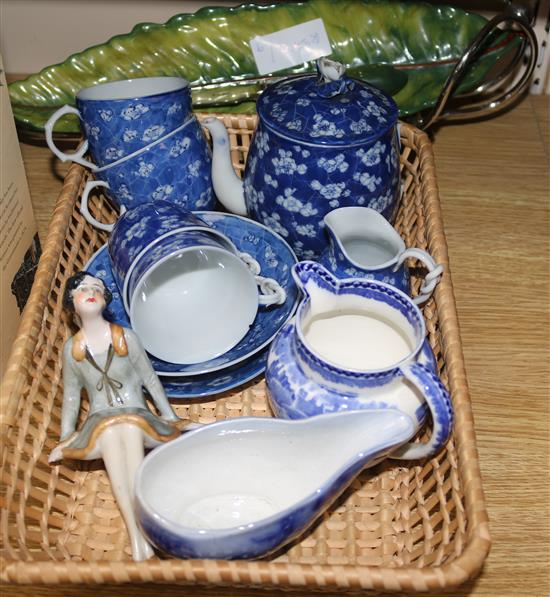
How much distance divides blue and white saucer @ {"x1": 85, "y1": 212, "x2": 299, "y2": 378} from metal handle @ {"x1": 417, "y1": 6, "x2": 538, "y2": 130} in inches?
13.0

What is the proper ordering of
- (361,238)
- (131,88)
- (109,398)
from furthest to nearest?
(131,88) → (361,238) → (109,398)

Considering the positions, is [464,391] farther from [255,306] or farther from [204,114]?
[204,114]

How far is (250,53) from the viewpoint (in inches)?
39.0

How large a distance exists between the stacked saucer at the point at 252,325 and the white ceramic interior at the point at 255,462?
4.3 inches

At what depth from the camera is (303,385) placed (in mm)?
587

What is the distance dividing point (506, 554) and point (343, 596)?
0.16 metres

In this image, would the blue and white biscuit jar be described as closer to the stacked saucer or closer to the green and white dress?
the stacked saucer

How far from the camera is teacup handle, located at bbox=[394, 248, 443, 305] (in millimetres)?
662

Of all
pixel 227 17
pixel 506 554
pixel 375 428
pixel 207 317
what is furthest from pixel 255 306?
pixel 227 17

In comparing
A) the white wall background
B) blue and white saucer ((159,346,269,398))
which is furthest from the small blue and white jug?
the white wall background

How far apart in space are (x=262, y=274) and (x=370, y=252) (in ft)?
0.40

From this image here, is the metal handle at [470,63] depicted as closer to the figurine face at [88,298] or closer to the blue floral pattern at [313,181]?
the blue floral pattern at [313,181]

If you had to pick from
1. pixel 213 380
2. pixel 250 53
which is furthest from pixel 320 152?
pixel 250 53

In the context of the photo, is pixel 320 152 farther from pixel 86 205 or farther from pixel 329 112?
pixel 86 205
